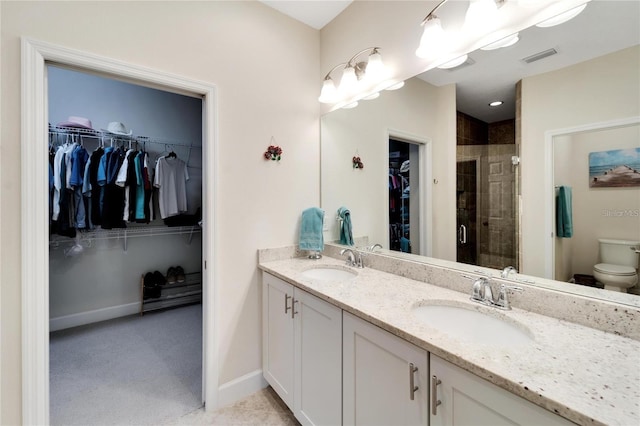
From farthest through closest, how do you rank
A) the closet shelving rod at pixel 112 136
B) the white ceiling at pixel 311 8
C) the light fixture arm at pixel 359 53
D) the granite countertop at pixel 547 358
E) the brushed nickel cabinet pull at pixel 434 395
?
the closet shelving rod at pixel 112 136
the white ceiling at pixel 311 8
the light fixture arm at pixel 359 53
the brushed nickel cabinet pull at pixel 434 395
the granite countertop at pixel 547 358

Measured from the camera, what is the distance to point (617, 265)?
1009 mm

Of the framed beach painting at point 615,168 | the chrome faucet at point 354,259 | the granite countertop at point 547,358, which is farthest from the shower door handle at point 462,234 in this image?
the chrome faucet at point 354,259

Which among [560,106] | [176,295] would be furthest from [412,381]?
[176,295]

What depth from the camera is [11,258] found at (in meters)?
1.24

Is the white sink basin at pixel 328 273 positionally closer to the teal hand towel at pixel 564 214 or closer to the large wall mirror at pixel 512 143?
the large wall mirror at pixel 512 143

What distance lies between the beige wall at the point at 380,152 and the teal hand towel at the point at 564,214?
17.5 inches

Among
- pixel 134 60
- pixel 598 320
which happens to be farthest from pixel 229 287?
pixel 598 320

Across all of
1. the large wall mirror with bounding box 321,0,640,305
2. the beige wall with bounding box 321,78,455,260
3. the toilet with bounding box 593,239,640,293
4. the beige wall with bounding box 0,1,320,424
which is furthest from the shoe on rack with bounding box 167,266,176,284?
the toilet with bounding box 593,239,640,293

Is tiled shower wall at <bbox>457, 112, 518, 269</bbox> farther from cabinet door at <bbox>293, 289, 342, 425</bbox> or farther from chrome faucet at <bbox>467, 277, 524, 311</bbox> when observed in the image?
cabinet door at <bbox>293, 289, 342, 425</bbox>

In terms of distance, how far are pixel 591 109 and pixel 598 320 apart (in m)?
0.78

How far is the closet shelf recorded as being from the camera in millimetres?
2761

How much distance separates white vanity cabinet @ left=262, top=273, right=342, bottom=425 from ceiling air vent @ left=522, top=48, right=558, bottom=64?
1400 millimetres

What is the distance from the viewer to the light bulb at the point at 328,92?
6.79ft

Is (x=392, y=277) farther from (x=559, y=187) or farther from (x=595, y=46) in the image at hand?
(x=595, y=46)
